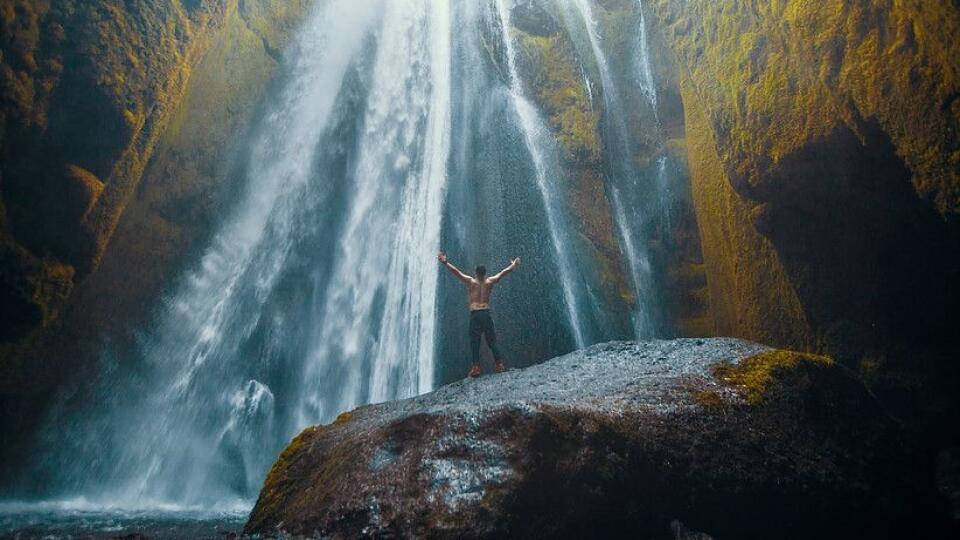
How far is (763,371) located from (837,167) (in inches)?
152

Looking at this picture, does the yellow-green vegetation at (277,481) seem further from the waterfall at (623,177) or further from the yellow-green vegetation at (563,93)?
the yellow-green vegetation at (563,93)

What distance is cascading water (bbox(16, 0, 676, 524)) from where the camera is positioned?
34.1 ft

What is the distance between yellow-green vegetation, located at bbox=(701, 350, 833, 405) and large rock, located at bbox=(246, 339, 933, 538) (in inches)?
0.6

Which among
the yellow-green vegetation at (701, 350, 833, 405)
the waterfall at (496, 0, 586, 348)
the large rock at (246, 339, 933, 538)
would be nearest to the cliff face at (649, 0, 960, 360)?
the yellow-green vegetation at (701, 350, 833, 405)

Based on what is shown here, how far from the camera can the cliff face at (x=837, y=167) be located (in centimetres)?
584

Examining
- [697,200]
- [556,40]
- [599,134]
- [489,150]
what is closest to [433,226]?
[489,150]

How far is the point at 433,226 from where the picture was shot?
1379 cm

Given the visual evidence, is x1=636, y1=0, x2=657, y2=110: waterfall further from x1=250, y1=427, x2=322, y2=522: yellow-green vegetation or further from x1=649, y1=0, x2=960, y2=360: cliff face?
x1=250, y1=427, x2=322, y2=522: yellow-green vegetation

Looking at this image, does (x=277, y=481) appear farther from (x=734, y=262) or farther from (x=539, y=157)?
(x=539, y=157)

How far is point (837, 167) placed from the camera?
285 inches

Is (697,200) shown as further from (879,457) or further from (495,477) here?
(495,477)

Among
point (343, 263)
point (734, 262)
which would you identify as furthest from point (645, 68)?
point (343, 263)

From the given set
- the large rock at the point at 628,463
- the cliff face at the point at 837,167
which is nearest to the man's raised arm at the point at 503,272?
the large rock at the point at 628,463

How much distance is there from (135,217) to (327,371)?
522 cm
